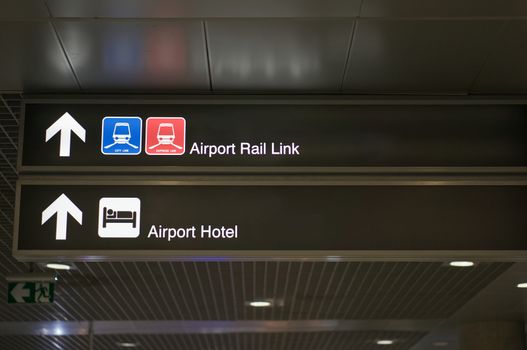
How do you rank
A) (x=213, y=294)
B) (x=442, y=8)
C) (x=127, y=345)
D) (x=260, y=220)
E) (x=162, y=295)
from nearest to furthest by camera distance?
(x=442, y=8), (x=260, y=220), (x=162, y=295), (x=213, y=294), (x=127, y=345)

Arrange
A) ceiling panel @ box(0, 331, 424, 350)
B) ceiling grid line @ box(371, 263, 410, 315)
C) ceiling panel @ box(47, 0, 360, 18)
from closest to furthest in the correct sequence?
ceiling panel @ box(47, 0, 360, 18)
ceiling grid line @ box(371, 263, 410, 315)
ceiling panel @ box(0, 331, 424, 350)

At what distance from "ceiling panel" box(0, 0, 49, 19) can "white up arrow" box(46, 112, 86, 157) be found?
23.7 inches

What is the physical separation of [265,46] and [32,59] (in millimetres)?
1117

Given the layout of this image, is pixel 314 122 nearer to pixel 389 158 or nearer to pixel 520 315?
pixel 389 158

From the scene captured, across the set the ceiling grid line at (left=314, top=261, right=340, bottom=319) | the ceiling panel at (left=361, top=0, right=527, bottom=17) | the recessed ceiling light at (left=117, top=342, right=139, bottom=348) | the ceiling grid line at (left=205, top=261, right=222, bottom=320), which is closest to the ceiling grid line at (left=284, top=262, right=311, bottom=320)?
the ceiling grid line at (left=314, top=261, right=340, bottom=319)

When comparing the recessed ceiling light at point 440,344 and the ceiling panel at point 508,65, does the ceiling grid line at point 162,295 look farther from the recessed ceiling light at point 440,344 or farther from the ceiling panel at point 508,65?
the recessed ceiling light at point 440,344

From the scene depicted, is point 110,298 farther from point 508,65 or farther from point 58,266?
point 508,65

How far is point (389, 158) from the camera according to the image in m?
4.01

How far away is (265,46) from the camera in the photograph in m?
3.91

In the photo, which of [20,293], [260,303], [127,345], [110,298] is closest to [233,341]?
[127,345]

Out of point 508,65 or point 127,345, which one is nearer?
point 508,65

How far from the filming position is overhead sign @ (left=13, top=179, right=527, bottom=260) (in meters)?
3.85

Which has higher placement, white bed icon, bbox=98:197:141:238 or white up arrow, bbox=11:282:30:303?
white up arrow, bbox=11:282:30:303

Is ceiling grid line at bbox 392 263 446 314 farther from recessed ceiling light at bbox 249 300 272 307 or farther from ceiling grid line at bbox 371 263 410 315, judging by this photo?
recessed ceiling light at bbox 249 300 272 307
